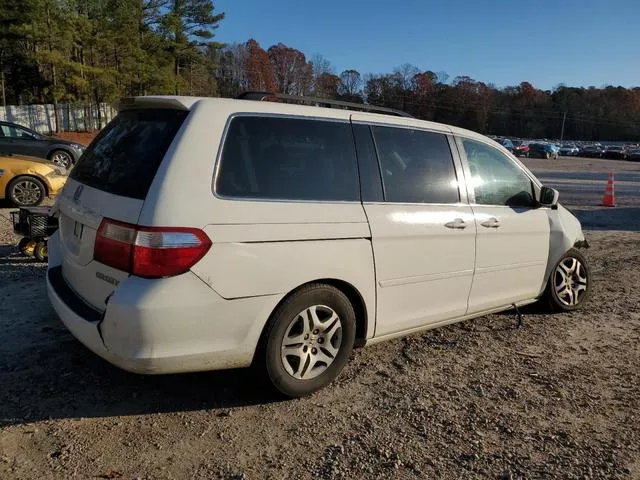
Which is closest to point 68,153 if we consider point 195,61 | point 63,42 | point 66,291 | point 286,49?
point 66,291

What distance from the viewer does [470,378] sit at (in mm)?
3928

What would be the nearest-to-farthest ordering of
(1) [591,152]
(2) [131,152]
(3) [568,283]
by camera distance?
(2) [131,152]
(3) [568,283]
(1) [591,152]

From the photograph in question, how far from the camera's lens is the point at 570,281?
539cm

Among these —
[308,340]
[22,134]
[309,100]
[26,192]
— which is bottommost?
[308,340]

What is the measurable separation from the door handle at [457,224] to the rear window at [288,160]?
854 mm

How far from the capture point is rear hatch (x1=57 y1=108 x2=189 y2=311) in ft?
9.88

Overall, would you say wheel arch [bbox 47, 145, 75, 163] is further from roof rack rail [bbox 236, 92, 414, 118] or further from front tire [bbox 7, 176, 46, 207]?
roof rack rail [bbox 236, 92, 414, 118]

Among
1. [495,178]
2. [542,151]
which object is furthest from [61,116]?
[495,178]

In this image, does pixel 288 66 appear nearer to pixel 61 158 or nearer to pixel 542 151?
pixel 542 151

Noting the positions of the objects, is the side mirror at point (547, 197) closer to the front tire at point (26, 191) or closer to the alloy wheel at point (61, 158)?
the front tire at point (26, 191)

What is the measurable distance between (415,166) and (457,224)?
541mm

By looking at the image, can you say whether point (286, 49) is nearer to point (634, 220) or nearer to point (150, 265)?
point (634, 220)

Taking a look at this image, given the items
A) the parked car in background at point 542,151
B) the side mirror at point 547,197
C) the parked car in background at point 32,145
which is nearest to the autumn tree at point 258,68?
the parked car in background at point 542,151

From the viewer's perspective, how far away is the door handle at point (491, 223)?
4.32 metres
